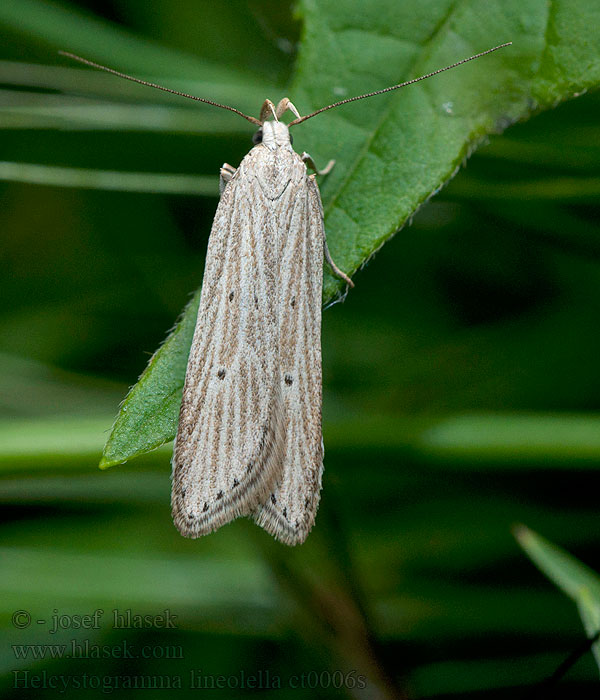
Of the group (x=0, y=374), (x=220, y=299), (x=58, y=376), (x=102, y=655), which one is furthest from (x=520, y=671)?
Answer: (x=0, y=374)

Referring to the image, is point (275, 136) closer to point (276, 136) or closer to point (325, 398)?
point (276, 136)

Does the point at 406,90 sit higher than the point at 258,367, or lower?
higher

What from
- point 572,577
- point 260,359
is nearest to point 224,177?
point 260,359

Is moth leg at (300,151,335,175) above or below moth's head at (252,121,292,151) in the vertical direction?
below

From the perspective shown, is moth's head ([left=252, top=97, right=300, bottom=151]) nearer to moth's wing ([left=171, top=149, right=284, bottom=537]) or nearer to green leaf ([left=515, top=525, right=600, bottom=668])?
moth's wing ([left=171, top=149, right=284, bottom=537])

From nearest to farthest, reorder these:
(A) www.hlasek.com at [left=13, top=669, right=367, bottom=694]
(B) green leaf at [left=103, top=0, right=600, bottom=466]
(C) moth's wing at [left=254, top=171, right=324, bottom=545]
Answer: (B) green leaf at [left=103, top=0, right=600, bottom=466] → (C) moth's wing at [left=254, top=171, right=324, bottom=545] → (A) www.hlasek.com at [left=13, top=669, right=367, bottom=694]

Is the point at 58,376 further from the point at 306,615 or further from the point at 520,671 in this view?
the point at 520,671

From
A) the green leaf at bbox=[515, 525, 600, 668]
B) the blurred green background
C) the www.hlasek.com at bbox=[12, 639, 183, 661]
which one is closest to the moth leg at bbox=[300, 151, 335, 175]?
the blurred green background

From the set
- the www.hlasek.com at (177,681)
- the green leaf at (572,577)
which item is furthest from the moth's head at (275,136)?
the www.hlasek.com at (177,681)
